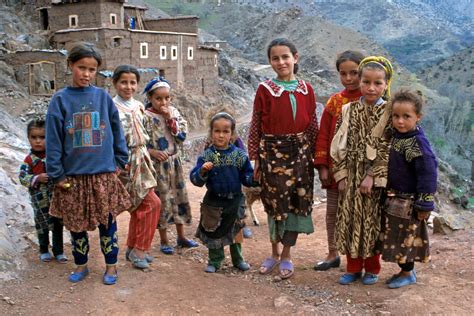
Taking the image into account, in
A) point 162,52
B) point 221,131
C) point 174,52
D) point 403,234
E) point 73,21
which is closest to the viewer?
point 403,234

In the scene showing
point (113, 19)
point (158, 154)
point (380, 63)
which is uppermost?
point (113, 19)

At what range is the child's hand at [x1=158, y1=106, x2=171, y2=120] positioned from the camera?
14.2 ft

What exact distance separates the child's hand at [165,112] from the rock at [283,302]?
1.96 m

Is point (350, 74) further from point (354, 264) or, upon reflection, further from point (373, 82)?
point (354, 264)

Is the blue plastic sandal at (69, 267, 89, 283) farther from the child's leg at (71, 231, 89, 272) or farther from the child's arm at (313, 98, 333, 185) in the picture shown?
the child's arm at (313, 98, 333, 185)

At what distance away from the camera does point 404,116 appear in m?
3.43

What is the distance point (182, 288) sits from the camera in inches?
146

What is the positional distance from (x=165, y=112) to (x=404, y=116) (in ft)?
6.99

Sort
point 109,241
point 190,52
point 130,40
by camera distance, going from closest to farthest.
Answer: point 109,241, point 130,40, point 190,52

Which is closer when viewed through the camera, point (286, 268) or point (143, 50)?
point (286, 268)

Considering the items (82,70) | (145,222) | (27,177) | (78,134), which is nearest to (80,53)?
(82,70)

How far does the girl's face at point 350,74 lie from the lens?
3.93 metres

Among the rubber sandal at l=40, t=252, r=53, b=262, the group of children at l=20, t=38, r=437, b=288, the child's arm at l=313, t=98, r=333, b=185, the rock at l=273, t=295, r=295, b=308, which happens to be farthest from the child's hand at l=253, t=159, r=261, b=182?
the rubber sandal at l=40, t=252, r=53, b=262

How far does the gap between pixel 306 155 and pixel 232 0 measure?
80395 mm
